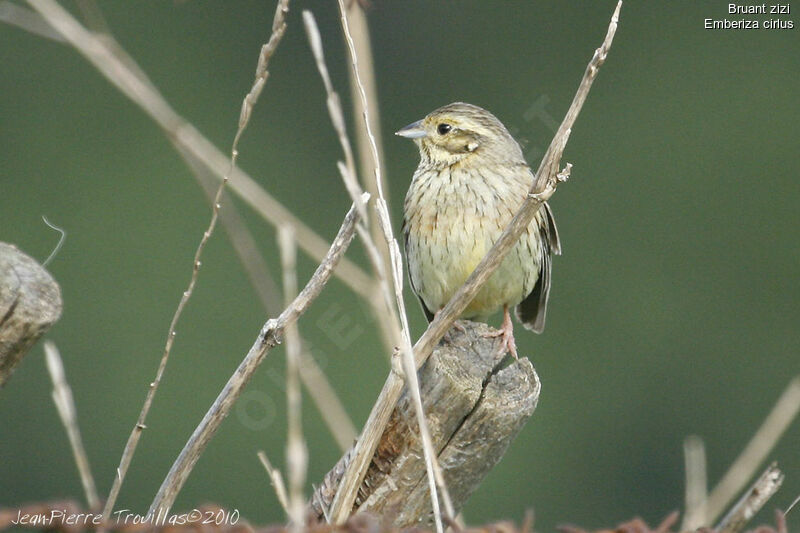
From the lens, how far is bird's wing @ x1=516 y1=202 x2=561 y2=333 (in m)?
5.57

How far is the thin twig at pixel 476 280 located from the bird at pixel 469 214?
176cm

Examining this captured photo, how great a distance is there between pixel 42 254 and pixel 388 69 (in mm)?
6006

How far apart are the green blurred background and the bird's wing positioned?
291 inches

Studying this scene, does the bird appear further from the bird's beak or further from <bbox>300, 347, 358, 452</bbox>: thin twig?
<bbox>300, 347, 358, 452</bbox>: thin twig

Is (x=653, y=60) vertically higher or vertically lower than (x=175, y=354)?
higher

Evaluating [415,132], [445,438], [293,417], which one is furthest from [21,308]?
[415,132]

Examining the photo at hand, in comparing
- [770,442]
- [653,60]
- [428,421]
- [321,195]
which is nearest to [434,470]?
[428,421]

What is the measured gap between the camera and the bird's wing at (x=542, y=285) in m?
5.57

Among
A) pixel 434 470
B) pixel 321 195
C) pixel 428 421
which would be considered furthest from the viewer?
pixel 321 195

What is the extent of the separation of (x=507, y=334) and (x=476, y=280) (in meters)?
1.52

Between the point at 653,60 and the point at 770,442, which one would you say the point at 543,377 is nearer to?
the point at 653,60

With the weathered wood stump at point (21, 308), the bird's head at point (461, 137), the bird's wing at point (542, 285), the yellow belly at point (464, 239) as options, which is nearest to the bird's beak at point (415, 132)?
the bird's head at point (461, 137)

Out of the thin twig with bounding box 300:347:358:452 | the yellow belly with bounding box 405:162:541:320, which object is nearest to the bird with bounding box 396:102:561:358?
the yellow belly with bounding box 405:162:541:320

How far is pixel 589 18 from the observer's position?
18.4 m
